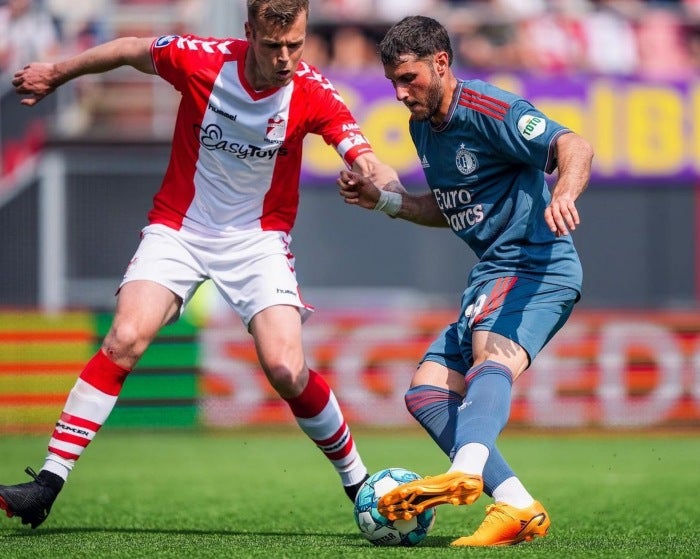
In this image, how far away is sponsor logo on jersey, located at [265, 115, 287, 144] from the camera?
585cm

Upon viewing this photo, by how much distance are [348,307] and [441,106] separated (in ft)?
33.8

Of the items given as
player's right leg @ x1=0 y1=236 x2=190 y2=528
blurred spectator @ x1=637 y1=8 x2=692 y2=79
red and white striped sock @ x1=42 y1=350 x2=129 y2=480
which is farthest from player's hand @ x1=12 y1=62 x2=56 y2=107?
blurred spectator @ x1=637 y1=8 x2=692 y2=79

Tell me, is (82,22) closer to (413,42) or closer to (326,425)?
(326,425)

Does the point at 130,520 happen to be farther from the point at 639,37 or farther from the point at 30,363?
the point at 639,37

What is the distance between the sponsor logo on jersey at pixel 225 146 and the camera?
587 centimetres

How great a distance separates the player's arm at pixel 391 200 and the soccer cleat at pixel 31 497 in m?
1.85

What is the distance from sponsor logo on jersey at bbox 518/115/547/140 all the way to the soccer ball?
1.55 meters

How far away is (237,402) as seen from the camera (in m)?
13.1

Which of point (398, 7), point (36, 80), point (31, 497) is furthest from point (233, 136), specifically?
point (398, 7)

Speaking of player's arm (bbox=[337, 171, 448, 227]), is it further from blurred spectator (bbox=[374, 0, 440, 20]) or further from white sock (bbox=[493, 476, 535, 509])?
blurred spectator (bbox=[374, 0, 440, 20])

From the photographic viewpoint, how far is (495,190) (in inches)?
214

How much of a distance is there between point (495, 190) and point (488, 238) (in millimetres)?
221

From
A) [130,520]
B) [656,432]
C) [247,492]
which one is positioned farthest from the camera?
[656,432]

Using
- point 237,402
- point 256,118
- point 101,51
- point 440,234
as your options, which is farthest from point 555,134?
point 440,234
